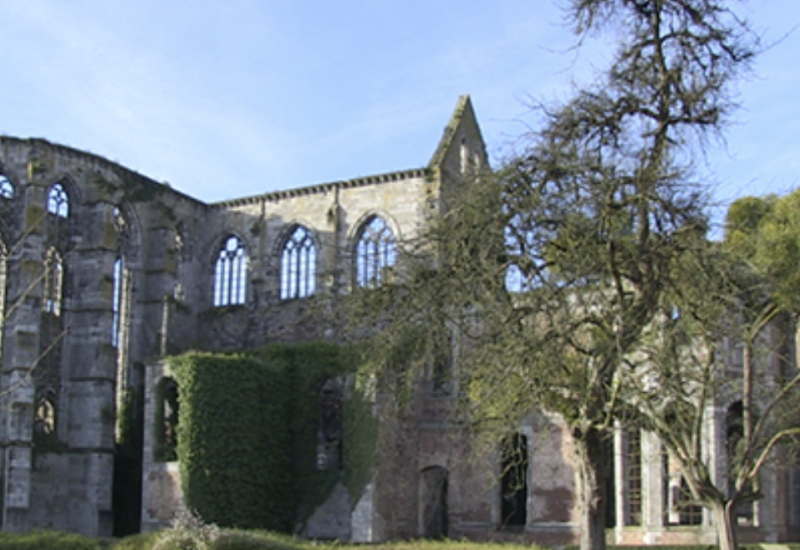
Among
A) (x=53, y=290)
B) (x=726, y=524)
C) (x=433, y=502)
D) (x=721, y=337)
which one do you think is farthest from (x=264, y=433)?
(x=721, y=337)

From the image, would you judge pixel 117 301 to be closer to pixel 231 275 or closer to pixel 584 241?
pixel 231 275

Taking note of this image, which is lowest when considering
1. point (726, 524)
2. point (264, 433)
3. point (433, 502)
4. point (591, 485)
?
point (433, 502)

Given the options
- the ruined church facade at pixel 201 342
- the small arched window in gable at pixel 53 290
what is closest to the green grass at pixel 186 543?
the ruined church facade at pixel 201 342

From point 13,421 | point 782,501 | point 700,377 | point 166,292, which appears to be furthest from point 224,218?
point 700,377

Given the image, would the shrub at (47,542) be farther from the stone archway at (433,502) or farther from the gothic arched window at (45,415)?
the stone archway at (433,502)

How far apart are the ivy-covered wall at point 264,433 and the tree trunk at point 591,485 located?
16.0 metres

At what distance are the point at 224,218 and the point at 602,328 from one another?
2631 cm

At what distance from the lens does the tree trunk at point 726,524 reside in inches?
705

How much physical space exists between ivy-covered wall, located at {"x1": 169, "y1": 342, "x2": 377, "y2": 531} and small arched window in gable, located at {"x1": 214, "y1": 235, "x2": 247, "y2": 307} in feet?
19.8

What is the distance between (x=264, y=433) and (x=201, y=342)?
7082 mm

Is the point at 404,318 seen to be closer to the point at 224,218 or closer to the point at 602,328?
the point at 602,328

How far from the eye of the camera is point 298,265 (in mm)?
38062

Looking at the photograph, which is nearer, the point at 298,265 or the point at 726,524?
the point at 726,524

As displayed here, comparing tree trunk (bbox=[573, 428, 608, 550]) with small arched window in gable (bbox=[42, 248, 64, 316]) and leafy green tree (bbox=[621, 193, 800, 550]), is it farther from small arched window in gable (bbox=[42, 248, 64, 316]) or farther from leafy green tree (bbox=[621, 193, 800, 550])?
small arched window in gable (bbox=[42, 248, 64, 316])
